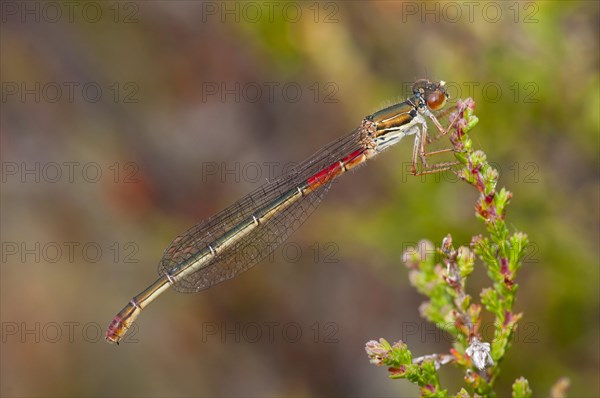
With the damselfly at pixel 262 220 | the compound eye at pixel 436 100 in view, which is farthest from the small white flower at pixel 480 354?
the damselfly at pixel 262 220

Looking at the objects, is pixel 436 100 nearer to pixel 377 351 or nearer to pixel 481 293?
pixel 481 293

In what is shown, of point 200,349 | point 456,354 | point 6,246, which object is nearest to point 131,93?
point 6,246

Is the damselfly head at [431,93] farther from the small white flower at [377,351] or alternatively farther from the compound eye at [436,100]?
the small white flower at [377,351]

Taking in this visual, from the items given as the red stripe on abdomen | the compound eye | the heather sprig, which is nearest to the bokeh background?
the compound eye

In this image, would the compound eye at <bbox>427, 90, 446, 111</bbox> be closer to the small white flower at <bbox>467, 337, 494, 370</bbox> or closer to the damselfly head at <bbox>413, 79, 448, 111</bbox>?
the damselfly head at <bbox>413, 79, 448, 111</bbox>

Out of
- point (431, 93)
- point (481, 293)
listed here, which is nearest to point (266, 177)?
point (431, 93)

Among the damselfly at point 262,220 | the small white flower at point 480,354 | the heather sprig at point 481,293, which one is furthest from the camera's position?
the damselfly at point 262,220
